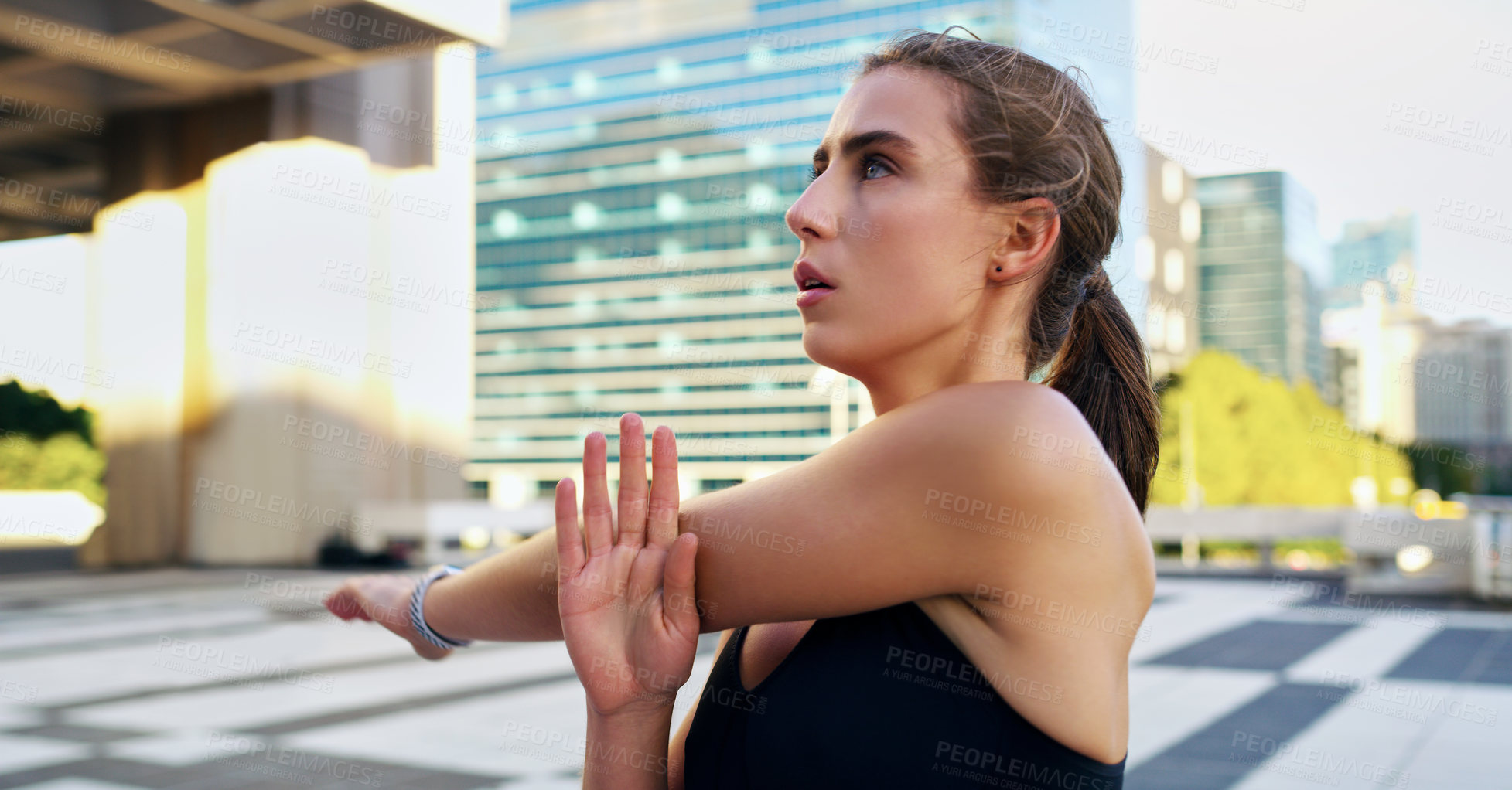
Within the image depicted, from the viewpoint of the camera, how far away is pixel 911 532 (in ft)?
3.00

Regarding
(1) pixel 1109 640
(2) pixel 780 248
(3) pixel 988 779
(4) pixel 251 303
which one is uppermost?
(2) pixel 780 248

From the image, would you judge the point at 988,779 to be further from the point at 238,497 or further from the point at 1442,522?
the point at 238,497

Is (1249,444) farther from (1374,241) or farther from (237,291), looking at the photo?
(1374,241)

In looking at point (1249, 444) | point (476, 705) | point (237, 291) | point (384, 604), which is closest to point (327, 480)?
point (237, 291)

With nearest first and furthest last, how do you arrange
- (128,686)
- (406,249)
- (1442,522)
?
(128,686) < (1442,522) < (406,249)

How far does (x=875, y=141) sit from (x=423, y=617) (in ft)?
2.36

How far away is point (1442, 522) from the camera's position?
13.0 m

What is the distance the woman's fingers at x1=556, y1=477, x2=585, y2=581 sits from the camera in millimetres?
1010

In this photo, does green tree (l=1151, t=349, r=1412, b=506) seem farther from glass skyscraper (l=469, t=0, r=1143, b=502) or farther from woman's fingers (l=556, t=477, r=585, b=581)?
glass skyscraper (l=469, t=0, r=1143, b=502)

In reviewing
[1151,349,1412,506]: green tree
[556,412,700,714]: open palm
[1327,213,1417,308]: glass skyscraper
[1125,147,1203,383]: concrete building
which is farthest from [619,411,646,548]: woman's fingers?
[1327,213,1417,308]: glass skyscraper

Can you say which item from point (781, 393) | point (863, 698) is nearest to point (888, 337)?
point (863, 698)

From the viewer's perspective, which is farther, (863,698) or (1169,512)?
(1169,512)

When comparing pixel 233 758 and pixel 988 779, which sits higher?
pixel 988 779

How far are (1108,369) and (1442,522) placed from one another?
14.1 meters
